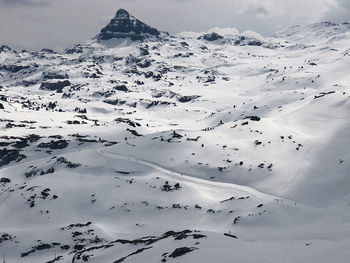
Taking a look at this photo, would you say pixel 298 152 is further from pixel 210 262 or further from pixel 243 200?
pixel 210 262

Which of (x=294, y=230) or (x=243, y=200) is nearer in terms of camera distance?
(x=294, y=230)

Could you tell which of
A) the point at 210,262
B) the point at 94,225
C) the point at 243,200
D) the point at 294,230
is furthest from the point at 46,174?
the point at 210,262

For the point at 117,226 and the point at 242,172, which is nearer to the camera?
the point at 117,226

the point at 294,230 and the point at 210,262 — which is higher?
the point at 210,262

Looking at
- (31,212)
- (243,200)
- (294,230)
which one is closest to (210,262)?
(294,230)

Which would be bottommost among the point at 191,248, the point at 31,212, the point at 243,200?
the point at 31,212

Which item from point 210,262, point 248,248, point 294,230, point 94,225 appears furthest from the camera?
point 94,225

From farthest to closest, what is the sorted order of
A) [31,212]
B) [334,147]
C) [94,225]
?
[334,147] < [31,212] < [94,225]

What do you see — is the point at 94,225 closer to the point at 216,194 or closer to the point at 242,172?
the point at 216,194

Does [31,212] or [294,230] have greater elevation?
[294,230]
